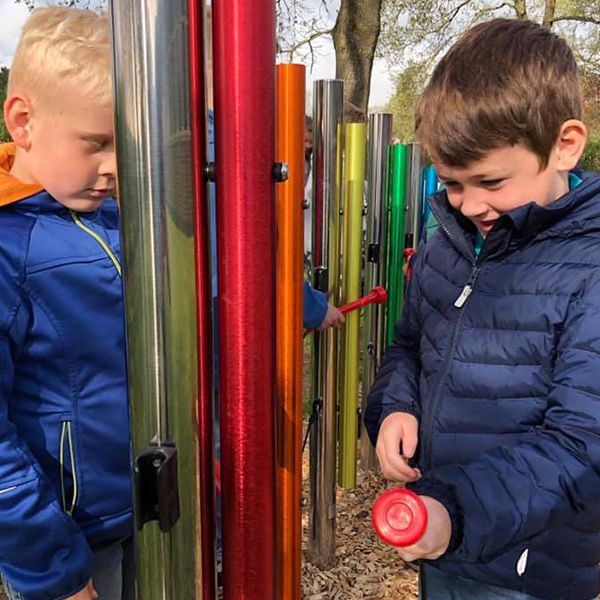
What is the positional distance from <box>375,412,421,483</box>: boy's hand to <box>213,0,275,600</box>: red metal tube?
1.56 ft

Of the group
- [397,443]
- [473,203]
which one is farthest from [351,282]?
[473,203]

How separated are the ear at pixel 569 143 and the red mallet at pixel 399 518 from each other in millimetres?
682

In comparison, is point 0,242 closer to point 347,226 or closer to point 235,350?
point 235,350

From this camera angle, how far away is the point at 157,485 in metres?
0.64

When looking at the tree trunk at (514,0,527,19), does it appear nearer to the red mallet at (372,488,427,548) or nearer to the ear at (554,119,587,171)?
the ear at (554,119,587,171)

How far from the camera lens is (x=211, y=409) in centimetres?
75

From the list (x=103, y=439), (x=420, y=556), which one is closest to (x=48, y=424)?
(x=103, y=439)

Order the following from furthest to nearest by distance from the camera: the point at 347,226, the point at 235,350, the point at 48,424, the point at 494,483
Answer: the point at 347,226 < the point at 48,424 < the point at 494,483 < the point at 235,350

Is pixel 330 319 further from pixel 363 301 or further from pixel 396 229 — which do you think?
pixel 396 229

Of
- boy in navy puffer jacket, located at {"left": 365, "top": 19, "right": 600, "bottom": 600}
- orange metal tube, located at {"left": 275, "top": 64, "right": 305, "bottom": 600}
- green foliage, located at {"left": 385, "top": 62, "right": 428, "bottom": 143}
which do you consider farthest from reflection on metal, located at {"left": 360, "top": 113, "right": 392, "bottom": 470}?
green foliage, located at {"left": 385, "top": 62, "right": 428, "bottom": 143}

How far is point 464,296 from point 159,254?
727 mm

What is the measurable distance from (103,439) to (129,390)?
0.56 m

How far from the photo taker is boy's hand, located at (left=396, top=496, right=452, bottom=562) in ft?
2.57

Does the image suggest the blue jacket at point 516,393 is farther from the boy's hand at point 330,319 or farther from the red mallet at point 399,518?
the boy's hand at point 330,319
